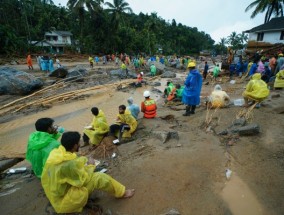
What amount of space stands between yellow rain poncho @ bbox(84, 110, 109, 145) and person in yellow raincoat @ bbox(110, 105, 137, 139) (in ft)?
0.80

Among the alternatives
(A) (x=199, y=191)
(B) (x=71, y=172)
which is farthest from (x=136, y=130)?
(B) (x=71, y=172)

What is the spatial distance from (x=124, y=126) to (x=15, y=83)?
10877 mm

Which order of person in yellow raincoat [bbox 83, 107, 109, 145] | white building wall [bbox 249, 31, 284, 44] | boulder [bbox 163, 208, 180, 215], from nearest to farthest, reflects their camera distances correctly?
1. boulder [bbox 163, 208, 180, 215]
2. person in yellow raincoat [bbox 83, 107, 109, 145]
3. white building wall [bbox 249, 31, 284, 44]

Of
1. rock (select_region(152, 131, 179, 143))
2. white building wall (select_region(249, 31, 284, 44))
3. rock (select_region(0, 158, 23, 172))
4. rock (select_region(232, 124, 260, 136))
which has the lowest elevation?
rock (select_region(0, 158, 23, 172))

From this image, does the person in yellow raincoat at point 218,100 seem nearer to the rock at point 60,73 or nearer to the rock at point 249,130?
the rock at point 249,130

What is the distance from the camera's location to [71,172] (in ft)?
8.04

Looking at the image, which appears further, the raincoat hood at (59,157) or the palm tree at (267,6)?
the palm tree at (267,6)

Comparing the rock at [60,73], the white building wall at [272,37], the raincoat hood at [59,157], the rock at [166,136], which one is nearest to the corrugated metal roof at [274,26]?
the white building wall at [272,37]

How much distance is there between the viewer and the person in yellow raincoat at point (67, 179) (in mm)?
2426

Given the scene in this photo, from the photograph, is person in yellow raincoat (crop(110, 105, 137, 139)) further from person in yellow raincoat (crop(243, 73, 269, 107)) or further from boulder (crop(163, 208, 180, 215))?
person in yellow raincoat (crop(243, 73, 269, 107))

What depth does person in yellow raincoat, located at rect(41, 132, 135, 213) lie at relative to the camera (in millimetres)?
2426

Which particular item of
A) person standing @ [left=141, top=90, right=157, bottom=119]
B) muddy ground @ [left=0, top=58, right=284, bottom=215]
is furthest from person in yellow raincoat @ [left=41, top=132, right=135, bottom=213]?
person standing @ [left=141, top=90, right=157, bottom=119]

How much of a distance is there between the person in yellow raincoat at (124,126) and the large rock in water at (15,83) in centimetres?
1029

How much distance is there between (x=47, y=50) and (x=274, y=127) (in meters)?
40.8
